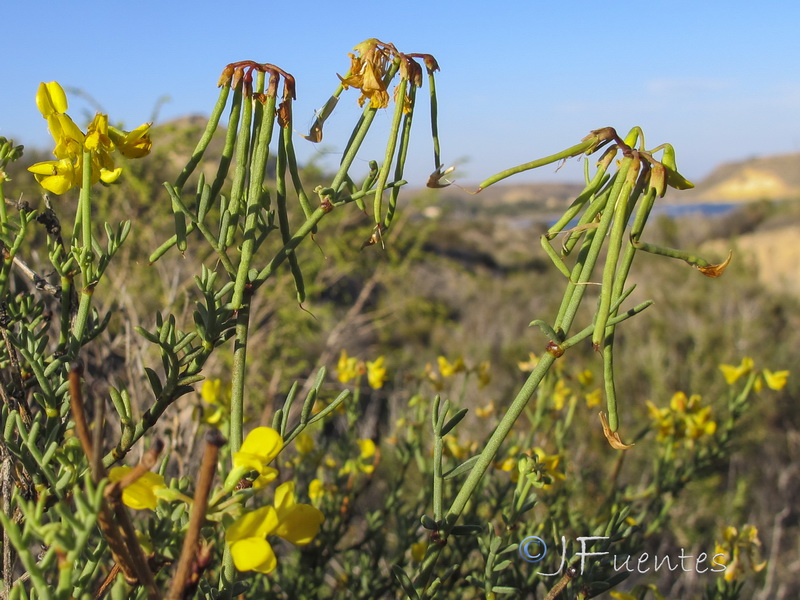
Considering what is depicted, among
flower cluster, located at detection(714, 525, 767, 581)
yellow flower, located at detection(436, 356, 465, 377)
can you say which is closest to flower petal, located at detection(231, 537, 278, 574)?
flower cluster, located at detection(714, 525, 767, 581)

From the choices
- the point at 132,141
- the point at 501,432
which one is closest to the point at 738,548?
the point at 501,432

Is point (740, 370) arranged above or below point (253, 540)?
below

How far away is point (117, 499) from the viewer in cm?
43

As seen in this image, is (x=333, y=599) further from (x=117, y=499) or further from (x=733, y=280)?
(x=733, y=280)

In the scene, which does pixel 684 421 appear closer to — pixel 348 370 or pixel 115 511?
pixel 348 370

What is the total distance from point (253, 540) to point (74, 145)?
0.47 metres

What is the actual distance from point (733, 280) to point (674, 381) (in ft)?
9.84

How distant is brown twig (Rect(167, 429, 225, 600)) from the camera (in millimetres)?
394

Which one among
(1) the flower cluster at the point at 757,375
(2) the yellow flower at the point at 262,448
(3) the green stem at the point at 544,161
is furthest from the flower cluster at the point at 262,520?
(1) the flower cluster at the point at 757,375

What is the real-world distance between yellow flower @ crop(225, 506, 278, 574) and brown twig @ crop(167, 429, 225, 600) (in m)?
0.03

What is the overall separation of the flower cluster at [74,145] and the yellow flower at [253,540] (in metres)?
0.40

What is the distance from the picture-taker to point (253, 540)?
453 mm

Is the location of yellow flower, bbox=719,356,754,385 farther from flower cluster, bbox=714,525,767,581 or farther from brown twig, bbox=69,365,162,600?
brown twig, bbox=69,365,162,600

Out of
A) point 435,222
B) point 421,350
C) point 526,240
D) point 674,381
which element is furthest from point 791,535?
point 526,240
